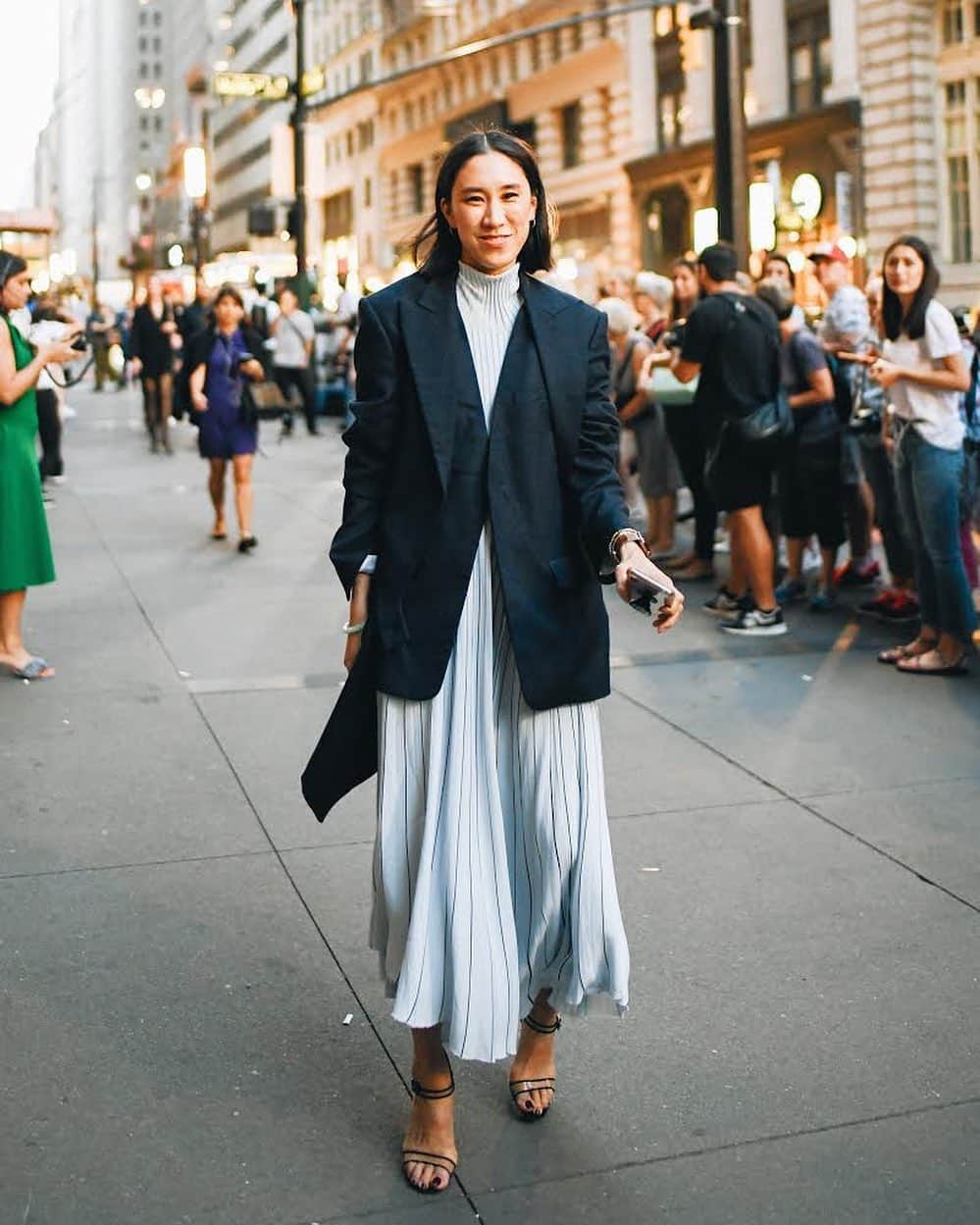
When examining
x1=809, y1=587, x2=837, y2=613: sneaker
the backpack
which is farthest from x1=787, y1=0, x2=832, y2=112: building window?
x1=809, y1=587, x2=837, y2=613: sneaker

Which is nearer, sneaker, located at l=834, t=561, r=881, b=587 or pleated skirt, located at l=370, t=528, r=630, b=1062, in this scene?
pleated skirt, located at l=370, t=528, r=630, b=1062

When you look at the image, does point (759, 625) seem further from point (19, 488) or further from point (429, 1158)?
point (429, 1158)

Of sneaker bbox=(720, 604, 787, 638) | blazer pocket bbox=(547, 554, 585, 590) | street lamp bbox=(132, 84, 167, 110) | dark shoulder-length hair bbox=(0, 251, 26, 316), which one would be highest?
street lamp bbox=(132, 84, 167, 110)

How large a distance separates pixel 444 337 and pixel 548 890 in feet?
3.84

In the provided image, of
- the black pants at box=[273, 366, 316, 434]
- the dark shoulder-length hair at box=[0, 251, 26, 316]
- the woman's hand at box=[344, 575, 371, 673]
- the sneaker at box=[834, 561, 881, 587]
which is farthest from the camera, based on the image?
the black pants at box=[273, 366, 316, 434]

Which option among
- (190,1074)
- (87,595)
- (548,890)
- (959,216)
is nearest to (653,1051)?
(548,890)

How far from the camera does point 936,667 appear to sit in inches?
331

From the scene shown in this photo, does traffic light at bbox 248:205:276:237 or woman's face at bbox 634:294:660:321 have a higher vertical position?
traffic light at bbox 248:205:276:237

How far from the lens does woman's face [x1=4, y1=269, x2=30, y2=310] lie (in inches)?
336

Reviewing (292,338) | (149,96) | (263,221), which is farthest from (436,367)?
(149,96)

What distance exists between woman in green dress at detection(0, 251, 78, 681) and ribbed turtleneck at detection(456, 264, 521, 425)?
510 centimetres

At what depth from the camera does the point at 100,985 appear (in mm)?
4582

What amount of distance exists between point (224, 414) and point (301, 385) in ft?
38.1

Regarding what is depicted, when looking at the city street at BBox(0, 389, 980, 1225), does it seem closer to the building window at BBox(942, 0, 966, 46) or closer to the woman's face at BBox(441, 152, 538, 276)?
the woman's face at BBox(441, 152, 538, 276)
